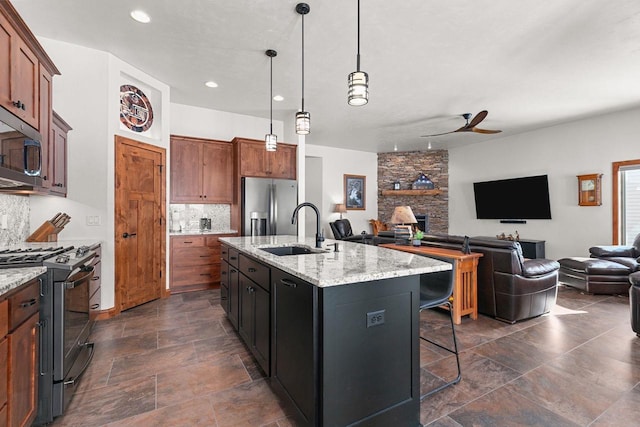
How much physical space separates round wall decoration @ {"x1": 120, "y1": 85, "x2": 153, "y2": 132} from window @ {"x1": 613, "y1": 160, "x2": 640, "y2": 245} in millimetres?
7797

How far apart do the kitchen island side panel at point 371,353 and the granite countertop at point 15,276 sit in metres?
1.37

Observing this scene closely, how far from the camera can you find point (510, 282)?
3211 mm

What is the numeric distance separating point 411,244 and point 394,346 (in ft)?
8.20

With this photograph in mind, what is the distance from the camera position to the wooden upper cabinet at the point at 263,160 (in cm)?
495

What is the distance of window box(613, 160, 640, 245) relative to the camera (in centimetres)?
518

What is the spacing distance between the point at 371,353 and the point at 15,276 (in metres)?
1.76

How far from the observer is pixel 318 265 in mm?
1709

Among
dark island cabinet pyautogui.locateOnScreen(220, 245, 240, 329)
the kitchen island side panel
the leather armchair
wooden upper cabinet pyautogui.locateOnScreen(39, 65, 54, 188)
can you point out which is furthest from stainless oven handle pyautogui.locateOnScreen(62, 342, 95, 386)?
the leather armchair

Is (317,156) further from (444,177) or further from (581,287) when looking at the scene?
(581,287)

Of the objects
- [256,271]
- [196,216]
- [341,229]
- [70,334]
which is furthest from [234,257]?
[341,229]

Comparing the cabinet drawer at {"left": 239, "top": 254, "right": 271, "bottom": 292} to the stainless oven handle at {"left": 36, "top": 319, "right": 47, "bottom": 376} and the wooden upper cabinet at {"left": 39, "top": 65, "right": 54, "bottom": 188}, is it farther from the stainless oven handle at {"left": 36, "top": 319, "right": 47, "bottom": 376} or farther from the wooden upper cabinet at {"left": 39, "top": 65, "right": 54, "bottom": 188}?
the wooden upper cabinet at {"left": 39, "top": 65, "right": 54, "bottom": 188}

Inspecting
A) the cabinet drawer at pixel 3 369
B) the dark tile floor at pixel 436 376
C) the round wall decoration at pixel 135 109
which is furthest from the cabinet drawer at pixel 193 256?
the cabinet drawer at pixel 3 369

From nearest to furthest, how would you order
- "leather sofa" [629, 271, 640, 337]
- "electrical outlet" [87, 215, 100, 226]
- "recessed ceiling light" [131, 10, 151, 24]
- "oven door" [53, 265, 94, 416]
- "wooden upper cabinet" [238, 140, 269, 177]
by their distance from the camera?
"oven door" [53, 265, 94, 416] → "recessed ceiling light" [131, 10, 151, 24] → "leather sofa" [629, 271, 640, 337] → "electrical outlet" [87, 215, 100, 226] → "wooden upper cabinet" [238, 140, 269, 177]

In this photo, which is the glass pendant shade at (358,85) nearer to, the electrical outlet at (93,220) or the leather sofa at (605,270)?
the electrical outlet at (93,220)
